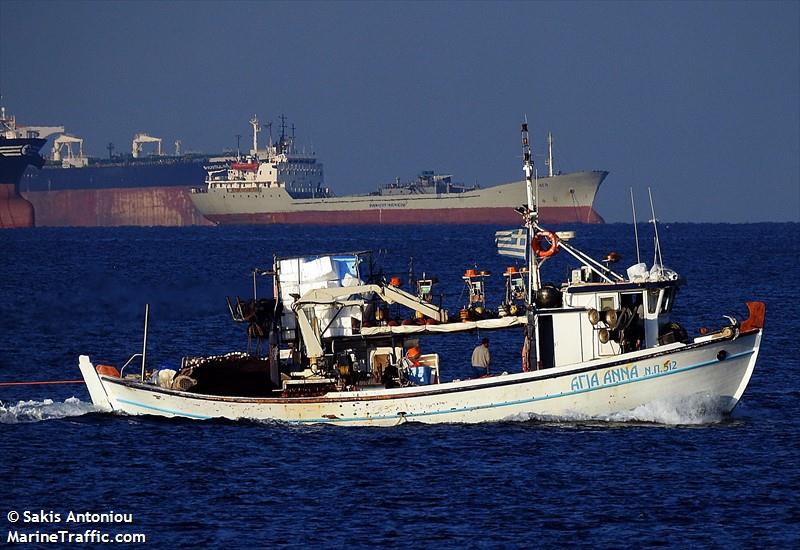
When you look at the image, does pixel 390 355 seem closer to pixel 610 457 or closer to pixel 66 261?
pixel 610 457

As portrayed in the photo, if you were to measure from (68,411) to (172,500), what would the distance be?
987cm

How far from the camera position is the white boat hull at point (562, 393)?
1227 inches

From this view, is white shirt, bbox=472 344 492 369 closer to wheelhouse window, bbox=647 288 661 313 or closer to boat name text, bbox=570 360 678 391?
boat name text, bbox=570 360 678 391

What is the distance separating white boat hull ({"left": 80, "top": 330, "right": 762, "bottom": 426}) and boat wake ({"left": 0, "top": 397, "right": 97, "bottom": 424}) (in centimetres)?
488

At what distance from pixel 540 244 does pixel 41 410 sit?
1287 cm

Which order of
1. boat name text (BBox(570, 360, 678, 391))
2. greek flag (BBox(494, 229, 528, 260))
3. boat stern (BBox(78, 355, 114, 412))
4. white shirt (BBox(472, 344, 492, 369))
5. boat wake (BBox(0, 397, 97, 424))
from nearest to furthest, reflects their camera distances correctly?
1. boat name text (BBox(570, 360, 678, 391))
2. greek flag (BBox(494, 229, 528, 260))
3. white shirt (BBox(472, 344, 492, 369))
4. boat stern (BBox(78, 355, 114, 412))
5. boat wake (BBox(0, 397, 97, 424))

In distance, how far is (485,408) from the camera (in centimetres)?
3191

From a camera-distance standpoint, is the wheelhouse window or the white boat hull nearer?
the white boat hull

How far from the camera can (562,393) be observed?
31.4 metres

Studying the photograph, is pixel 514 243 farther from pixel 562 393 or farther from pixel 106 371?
pixel 106 371

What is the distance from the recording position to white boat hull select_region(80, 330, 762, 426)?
3116 centimetres

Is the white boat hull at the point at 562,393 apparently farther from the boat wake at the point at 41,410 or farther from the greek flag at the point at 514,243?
the boat wake at the point at 41,410

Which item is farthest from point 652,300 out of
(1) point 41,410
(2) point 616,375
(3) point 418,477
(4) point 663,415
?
(1) point 41,410

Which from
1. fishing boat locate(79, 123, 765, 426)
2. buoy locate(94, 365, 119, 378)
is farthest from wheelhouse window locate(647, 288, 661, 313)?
buoy locate(94, 365, 119, 378)
